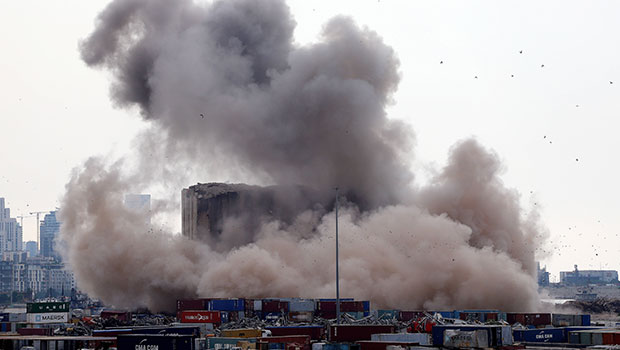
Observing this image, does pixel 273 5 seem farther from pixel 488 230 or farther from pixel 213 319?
pixel 213 319

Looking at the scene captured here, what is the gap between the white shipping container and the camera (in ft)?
293

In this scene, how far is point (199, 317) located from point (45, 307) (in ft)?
43.9

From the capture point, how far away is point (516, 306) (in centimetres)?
10288

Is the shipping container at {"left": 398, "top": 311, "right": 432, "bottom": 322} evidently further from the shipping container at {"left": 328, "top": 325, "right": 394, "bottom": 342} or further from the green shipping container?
the green shipping container

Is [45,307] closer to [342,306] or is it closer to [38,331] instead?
[38,331]

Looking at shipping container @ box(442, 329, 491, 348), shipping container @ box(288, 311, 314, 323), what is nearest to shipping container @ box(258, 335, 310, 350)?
Answer: shipping container @ box(442, 329, 491, 348)

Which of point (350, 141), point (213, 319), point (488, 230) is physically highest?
point (350, 141)

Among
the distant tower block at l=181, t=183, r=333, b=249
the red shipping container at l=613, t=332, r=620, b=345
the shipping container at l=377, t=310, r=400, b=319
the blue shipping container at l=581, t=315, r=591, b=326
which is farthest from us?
the distant tower block at l=181, t=183, r=333, b=249

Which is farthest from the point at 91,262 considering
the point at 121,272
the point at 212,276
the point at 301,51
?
the point at 301,51

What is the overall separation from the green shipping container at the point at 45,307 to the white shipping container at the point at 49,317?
50 cm

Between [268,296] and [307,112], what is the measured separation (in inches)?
944

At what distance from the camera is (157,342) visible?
54594 millimetres

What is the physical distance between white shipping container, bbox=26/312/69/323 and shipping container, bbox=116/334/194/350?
3545 centimetres

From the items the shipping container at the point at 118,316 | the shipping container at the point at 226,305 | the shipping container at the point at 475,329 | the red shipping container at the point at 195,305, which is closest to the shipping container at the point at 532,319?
the shipping container at the point at 226,305
